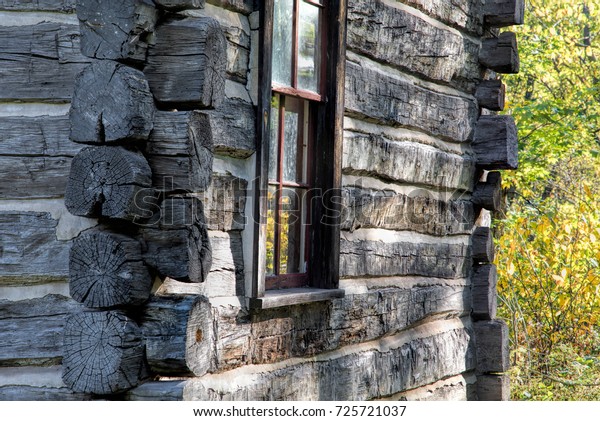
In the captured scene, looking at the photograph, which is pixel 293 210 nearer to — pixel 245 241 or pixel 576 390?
pixel 245 241

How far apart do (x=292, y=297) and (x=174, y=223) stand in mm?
1100

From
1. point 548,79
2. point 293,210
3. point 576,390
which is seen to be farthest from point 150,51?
point 548,79

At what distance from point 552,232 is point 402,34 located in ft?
14.5

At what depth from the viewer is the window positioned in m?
4.90

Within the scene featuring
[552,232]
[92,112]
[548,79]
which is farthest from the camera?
[548,79]

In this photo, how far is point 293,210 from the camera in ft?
→ 16.7

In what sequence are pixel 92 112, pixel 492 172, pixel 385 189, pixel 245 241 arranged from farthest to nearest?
pixel 492 172 → pixel 385 189 → pixel 245 241 → pixel 92 112

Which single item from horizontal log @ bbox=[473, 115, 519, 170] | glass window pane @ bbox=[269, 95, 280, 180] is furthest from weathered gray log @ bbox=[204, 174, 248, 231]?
horizontal log @ bbox=[473, 115, 519, 170]

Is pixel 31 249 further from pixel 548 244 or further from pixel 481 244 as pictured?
pixel 548 244

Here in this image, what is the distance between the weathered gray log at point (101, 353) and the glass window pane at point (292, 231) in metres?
1.47

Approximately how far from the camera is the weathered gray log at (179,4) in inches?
148

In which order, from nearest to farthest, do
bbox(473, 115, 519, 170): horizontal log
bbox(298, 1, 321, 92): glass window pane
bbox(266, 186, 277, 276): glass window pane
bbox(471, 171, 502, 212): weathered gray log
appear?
1. bbox(266, 186, 277, 276): glass window pane
2. bbox(298, 1, 321, 92): glass window pane
3. bbox(473, 115, 519, 170): horizontal log
4. bbox(471, 171, 502, 212): weathered gray log

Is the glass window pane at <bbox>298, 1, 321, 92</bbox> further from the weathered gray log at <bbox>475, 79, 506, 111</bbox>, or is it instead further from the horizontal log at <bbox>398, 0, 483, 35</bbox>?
the weathered gray log at <bbox>475, 79, 506, 111</bbox>

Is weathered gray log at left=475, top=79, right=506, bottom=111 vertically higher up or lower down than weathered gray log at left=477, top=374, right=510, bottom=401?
higher up
